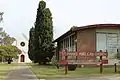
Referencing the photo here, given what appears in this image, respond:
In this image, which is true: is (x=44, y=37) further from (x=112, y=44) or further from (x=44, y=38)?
(x=112, y=44)

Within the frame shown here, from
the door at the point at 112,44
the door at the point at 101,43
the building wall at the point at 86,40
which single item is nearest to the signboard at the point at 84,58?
the door at the point at 101,43

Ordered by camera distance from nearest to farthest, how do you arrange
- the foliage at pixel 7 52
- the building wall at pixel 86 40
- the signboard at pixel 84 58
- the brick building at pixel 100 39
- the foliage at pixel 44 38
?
1. the signboard at pixel 84 58
2. the brick building at pixel 100 39
3. the building wall at pixel 86 40
4. the foliage at pixel 44 38
5. the foliage at pixel 7 52

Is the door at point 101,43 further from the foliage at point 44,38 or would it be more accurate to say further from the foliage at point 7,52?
the foliage at point 7,52

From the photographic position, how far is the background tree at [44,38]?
157ft

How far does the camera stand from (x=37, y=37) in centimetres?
4862

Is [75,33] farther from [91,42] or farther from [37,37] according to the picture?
[37,37]

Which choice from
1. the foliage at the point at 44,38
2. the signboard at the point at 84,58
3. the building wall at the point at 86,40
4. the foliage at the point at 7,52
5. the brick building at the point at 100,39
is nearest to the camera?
the signboard at the point at 84,58

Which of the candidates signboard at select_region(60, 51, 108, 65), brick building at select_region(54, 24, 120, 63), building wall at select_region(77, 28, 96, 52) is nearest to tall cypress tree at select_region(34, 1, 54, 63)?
A: building wall at select_region(77, 28, 96, 52)

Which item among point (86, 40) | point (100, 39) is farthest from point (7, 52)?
point (100, 39)

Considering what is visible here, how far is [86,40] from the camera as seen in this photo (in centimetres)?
3503

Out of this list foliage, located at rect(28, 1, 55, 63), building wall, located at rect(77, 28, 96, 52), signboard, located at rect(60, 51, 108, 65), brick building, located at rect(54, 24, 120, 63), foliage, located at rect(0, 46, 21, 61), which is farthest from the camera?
foliage, located at rect(0, 46, 21, 61)

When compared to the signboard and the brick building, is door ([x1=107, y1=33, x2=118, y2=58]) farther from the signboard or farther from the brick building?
the signboard

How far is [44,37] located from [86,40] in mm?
14360

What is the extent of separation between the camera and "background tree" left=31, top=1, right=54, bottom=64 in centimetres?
4781
